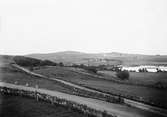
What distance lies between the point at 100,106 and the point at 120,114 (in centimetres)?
449

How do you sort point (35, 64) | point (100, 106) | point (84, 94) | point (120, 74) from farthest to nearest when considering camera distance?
point (35, 64)
point (120, 74)
point (84, 94)
point (100, 106)

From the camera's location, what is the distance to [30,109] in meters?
24.7

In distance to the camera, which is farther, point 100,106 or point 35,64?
point 35,64

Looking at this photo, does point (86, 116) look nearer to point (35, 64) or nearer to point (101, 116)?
point (101, 116)

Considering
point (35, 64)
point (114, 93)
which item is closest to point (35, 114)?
point (114, 93)

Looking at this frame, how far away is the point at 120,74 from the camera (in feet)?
→ 211

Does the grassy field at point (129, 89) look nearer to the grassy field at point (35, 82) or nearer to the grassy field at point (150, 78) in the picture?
the grassy field at point (150, 78)

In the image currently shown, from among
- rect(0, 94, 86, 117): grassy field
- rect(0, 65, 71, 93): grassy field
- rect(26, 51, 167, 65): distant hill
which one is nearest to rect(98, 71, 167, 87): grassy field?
rect(0, 65, 71, 93): grassy field

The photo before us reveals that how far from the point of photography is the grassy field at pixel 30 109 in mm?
22984

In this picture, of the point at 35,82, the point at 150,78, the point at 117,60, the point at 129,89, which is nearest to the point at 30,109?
the point at 35,82

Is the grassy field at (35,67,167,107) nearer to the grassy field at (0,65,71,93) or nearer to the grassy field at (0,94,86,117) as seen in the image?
the grassy field at (0,65,71,93)

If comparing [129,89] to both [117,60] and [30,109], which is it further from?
[117,60]

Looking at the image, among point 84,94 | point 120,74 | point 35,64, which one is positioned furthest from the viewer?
point 35,64

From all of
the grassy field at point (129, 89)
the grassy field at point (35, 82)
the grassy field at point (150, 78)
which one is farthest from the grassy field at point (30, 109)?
the grassy field at point (150, 78)
